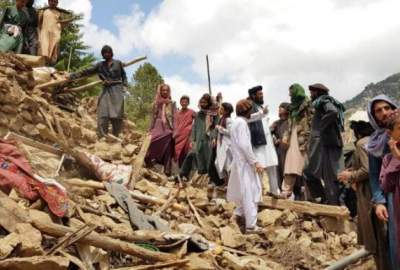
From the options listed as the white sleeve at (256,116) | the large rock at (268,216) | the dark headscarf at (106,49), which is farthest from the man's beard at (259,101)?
the dark headscarf at (106,49)

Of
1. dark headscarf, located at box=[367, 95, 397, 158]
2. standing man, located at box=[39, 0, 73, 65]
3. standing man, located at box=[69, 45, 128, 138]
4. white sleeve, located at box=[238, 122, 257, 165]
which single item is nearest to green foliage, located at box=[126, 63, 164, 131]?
standing man, located at box=[39, 0, 73, 65]

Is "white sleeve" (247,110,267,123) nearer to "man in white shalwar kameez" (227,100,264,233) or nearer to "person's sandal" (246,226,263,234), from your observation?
"man in white shalwar kameez" (227,100,264,233)

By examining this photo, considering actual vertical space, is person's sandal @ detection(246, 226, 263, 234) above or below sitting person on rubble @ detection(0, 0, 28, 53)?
below

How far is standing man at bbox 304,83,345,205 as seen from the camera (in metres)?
6.16

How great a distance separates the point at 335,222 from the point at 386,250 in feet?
9.79

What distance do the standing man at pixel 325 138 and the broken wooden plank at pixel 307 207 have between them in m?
0.19

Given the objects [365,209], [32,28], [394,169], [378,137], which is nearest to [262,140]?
[365,209]

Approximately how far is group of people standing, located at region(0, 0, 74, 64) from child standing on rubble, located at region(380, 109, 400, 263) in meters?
6.90

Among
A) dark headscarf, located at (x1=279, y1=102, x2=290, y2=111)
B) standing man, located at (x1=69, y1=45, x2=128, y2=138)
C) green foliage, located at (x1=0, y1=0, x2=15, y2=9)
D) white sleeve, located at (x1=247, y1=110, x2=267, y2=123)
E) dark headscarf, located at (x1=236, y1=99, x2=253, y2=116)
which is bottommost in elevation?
white sleeve, located at (x1=247, y1=110, x2=267, y2=123)

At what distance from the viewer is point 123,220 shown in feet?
17.9

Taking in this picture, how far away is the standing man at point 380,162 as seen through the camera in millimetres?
3307

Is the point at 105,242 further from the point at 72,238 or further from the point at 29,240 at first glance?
the point at 29,240

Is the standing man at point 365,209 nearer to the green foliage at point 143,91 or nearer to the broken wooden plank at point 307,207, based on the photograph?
the broken wooden plank at point 307,207

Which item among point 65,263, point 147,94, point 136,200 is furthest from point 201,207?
point 147,94
